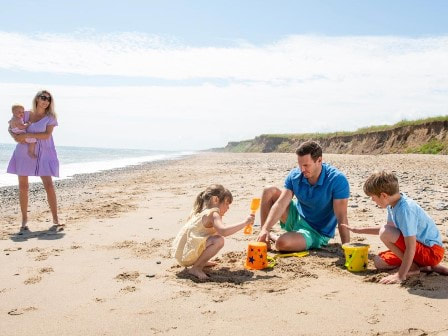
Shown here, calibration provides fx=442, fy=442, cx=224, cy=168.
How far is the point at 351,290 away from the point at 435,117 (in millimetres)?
24062

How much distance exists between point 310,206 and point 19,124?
4.06 metres

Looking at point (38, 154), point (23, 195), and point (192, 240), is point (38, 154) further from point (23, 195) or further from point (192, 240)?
point (192, 240)

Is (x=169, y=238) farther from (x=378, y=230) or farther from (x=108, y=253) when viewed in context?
(x=378, y=230)

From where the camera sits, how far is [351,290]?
336cm

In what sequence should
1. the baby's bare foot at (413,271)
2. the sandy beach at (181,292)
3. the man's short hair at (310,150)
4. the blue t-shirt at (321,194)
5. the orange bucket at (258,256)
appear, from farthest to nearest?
the blue t-shirt at (321,194) → the man's short hair at (310,150) → the orange bucket at (258,256) → the baby's bare foot at (413,271) → the sandy beach at (181,292)

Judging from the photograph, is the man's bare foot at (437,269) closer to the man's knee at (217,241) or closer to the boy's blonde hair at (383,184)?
the boy's blonde hair at (383,184)

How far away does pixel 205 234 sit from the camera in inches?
159

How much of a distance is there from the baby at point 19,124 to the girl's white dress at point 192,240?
10.3 feet

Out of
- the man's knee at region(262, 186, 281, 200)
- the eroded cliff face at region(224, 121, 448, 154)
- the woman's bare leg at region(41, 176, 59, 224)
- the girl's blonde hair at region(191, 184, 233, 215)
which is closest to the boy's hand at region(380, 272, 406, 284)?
the girl's blonde hair at region(191, 184, 233, 215)

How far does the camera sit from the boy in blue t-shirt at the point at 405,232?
347 centimetres

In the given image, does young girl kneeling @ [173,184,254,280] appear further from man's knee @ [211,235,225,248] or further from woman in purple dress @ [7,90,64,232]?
woman in purple dress @ [7,90,64,232]

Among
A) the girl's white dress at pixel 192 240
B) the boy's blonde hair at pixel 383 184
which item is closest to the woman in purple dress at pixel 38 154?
the girl's white dress at pixel 192 240

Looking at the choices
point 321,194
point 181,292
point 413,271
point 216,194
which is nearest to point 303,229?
point 321,194

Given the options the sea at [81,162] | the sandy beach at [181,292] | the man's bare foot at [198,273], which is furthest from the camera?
the sea at [81,162]
